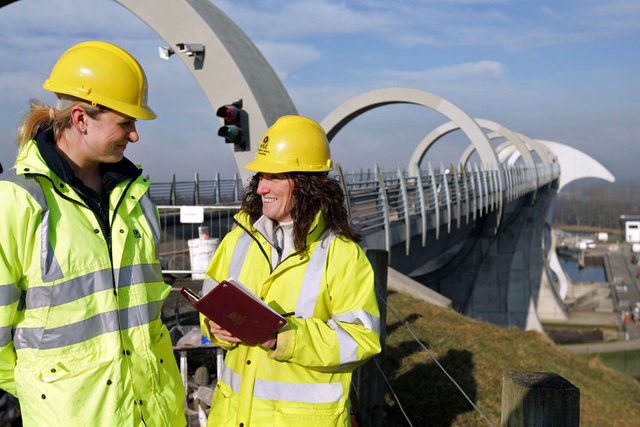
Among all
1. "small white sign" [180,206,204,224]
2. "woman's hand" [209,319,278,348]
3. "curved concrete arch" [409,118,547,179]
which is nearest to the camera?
"woman's hand" [209,319,278,348]

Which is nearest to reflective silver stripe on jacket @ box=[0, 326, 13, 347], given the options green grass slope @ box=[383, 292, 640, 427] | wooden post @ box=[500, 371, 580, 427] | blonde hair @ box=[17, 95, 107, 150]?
blonde hair @ box=[17, 95, 107, 150]

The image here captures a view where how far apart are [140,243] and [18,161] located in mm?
503

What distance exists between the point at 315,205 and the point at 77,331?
3.51 feet

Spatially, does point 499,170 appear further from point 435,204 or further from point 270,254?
point 270,254

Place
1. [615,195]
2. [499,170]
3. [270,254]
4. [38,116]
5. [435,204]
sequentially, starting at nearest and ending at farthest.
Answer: [38,116] < [270,254] < [435,204] < [499,170] < [615,195]

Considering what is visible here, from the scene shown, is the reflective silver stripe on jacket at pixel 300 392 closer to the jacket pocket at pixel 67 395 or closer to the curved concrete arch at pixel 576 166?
the jacket pocket at pixel 67 395

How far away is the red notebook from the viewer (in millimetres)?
1884

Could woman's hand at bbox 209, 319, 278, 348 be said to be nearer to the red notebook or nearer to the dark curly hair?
the red notebook

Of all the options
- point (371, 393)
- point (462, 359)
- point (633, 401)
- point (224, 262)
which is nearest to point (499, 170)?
point (633, 401)

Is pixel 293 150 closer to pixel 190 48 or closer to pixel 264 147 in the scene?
pixel 264 147

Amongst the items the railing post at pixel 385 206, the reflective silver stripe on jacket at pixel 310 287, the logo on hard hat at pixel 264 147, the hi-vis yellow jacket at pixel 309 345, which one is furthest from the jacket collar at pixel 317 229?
the railing post at pixel 385 206

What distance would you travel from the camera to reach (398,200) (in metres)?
12.2

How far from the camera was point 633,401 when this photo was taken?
34.6 ft

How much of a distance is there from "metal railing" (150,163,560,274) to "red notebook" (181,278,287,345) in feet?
10.6
